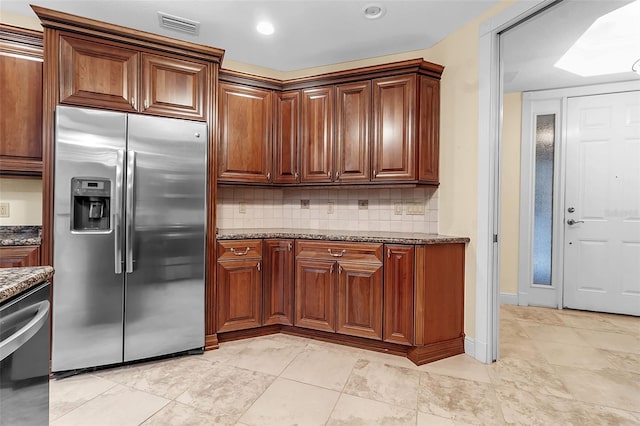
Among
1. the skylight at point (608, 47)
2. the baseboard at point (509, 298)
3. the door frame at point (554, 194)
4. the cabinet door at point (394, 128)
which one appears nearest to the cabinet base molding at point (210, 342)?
the cabinet door at point (394, 128)

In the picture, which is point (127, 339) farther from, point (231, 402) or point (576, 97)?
point (576, 97)

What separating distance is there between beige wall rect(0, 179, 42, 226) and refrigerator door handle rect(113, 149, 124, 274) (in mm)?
868

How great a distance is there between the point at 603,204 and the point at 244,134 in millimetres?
3900

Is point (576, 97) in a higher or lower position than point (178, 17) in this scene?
lower

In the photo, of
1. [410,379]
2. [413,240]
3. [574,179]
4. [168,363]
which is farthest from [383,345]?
[574,179]

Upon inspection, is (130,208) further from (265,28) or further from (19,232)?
(265,28)

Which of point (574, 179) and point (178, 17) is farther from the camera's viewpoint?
point (574, 179)

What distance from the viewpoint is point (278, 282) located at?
2852 millimetres

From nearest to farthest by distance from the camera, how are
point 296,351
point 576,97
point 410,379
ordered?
point 410,379
point 296,351
point 576,97

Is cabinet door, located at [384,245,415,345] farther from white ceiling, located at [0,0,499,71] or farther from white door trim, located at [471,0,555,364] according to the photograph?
white ceiling, located at [0,0,499,71]

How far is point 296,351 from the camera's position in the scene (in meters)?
2.55

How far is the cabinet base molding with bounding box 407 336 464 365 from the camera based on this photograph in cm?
238

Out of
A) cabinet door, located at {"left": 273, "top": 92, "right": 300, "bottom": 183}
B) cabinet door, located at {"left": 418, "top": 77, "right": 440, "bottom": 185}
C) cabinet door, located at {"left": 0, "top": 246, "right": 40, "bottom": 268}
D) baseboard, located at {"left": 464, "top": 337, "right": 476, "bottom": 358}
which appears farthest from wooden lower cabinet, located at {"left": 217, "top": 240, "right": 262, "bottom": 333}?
baseboard, located at {"left": 464, "top": 337, "right": 476, "bottom": 358}

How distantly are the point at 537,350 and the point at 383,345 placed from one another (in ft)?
4.10
